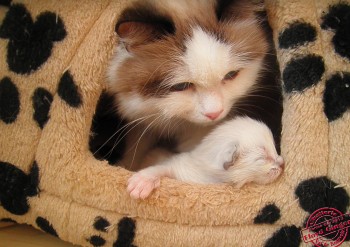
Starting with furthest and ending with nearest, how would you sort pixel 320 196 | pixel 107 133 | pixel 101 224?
pixel 107 133 → pixel 101 224 → pixel 320 196

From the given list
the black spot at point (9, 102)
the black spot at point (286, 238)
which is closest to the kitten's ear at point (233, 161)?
the black spot at point (286, 238)

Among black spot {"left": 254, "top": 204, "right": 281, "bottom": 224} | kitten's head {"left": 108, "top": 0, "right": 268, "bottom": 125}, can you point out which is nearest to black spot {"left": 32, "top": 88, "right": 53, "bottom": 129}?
kitten's head {"left": 108, "top": 0, "right": 268, "bottom": 125}

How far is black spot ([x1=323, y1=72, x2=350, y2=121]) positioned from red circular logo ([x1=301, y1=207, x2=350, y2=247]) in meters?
0.26

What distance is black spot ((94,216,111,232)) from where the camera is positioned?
3.68ft

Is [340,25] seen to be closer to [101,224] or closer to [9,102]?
[101,224]

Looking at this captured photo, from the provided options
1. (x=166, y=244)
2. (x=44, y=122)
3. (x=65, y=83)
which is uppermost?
(x=65, y=83)

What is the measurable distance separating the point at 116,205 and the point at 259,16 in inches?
30.6

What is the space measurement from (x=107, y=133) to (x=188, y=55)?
1.96ft

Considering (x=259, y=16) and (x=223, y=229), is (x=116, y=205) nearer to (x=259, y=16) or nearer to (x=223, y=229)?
(x=223, y=229)

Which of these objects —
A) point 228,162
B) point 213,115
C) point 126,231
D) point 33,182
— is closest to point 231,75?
point 213,115

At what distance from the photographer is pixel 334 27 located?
1119 mm

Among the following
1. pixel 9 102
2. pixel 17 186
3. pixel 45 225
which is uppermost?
pixel 9 102

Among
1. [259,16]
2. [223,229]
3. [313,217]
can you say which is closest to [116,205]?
[223,229]

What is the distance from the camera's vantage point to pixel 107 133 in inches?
62.6
